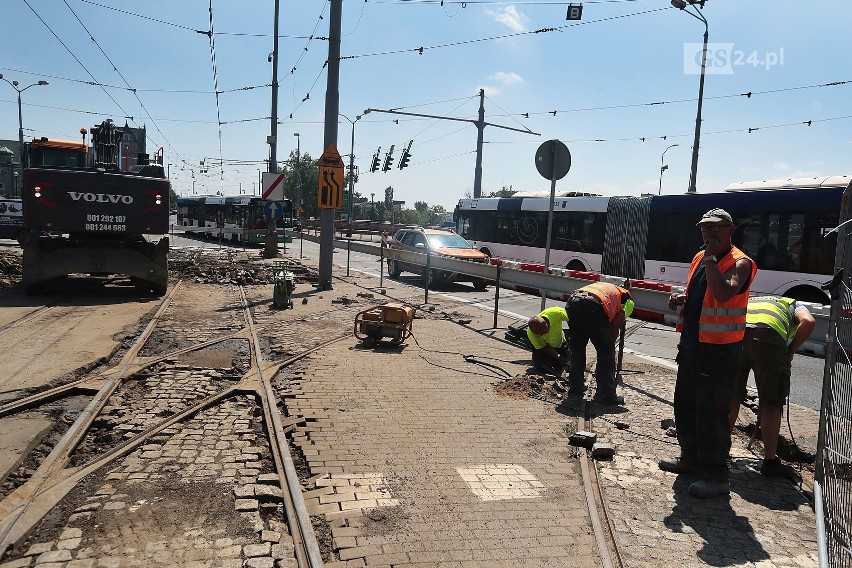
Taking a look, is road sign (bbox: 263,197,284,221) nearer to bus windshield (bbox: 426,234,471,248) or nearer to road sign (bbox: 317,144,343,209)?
road sign (bbox: 317,144,343,209)

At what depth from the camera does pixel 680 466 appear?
472 cm

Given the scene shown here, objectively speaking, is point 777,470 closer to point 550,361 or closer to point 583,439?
point 583,439

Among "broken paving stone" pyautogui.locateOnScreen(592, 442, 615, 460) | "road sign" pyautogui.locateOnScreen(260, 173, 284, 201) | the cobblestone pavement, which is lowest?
the cobblestone pavement

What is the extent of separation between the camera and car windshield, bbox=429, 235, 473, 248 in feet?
63.5

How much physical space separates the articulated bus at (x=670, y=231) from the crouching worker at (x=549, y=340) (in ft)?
12.8

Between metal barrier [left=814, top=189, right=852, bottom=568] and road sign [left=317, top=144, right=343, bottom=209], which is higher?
road sign [left=317, top=144, right=343, bottom=209]

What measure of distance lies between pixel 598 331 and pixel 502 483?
2350 millimetres

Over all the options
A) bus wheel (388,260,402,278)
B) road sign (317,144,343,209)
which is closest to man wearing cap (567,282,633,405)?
road sign (317,144,343,209)

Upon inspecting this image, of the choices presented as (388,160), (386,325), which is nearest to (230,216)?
(388,160)

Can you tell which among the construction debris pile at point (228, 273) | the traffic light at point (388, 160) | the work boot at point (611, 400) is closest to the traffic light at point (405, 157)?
the traffic light at point (388, 160)

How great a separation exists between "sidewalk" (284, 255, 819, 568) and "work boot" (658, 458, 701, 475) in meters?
0.08

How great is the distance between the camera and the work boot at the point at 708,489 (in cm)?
430

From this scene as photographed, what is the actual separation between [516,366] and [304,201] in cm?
9419

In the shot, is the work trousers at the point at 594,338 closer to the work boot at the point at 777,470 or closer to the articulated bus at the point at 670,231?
the work boot at the point at 777,470
